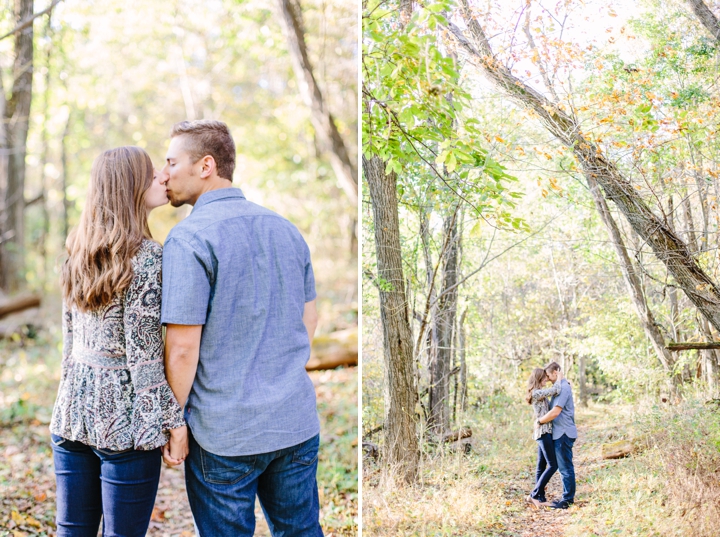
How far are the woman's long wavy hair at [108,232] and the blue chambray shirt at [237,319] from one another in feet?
0.42

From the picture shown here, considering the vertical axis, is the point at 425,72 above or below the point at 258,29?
below

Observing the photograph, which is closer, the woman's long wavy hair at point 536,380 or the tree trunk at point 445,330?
the woman's long wavy hair at point 536,380

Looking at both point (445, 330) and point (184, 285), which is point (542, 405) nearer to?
point (445, 330)

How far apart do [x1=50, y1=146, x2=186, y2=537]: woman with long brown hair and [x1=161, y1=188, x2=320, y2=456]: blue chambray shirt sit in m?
0.09

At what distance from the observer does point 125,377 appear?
5.12ft

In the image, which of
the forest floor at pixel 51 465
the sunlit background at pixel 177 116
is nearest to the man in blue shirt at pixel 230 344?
→ the forest floor at pixel 51 465

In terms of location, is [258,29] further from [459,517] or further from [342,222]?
[459,517]

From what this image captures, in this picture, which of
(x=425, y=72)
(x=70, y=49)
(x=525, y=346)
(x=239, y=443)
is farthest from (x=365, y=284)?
(x=70, y=49)

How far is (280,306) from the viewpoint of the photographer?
1593mm

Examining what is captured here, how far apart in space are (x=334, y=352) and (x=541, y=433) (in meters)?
3.11

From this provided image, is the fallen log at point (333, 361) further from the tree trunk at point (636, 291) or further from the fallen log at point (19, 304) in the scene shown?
the fallen log at point (19, 304)

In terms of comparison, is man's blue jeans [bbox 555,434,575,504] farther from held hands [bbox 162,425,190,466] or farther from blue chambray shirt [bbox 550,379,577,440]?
held hands [bbox 162,425,190,466]

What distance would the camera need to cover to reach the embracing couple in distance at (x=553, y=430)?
2.10 m

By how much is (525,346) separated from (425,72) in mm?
1067
